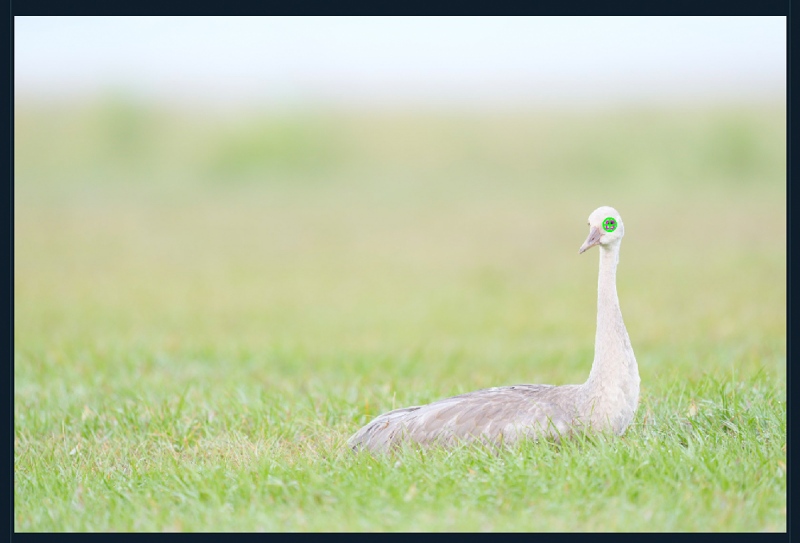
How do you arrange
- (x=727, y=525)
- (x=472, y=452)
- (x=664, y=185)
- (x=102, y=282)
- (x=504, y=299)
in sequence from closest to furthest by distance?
(x=727, y=525) < (x=472, y=452) < (x=504, y=299) < (x=102, y=282) < (x=664, y=185)

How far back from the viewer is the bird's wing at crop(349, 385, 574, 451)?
6.35m

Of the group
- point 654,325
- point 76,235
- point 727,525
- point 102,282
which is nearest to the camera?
point 727,525

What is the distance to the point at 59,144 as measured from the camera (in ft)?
189

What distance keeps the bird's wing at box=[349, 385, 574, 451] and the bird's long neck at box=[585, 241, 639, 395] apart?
1.13 ft

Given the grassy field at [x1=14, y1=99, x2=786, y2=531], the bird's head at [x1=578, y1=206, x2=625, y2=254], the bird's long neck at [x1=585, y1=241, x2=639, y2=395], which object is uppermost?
the bird's head at [x1=578, y1=206, x2=625, y2=254]

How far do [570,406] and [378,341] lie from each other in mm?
7465

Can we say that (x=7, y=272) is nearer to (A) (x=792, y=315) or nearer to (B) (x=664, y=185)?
(A) (x=792, y=315)

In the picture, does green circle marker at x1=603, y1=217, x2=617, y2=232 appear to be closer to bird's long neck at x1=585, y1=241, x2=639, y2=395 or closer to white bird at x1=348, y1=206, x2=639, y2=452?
white bird at x1=348, y1=206, x2=639, y2=452

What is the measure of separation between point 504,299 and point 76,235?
14649 mm

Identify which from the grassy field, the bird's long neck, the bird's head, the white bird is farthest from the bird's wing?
the bird's head

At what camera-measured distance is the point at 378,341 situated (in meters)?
13.8

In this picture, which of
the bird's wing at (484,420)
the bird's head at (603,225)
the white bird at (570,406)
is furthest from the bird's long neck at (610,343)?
the bird's wing at (484,420)

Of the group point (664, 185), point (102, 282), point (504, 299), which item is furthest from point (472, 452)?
point (664, 185)

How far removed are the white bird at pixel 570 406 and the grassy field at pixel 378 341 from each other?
165 mm
